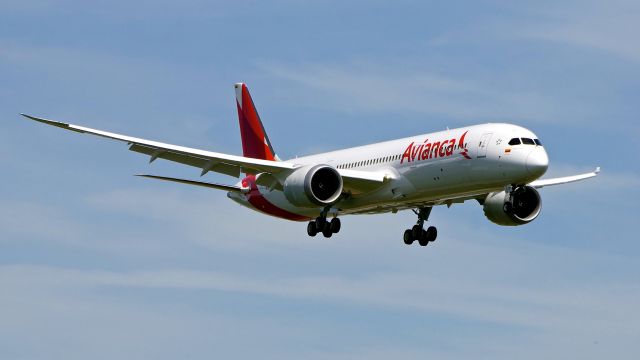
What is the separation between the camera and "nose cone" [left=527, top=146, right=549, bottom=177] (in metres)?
55.7

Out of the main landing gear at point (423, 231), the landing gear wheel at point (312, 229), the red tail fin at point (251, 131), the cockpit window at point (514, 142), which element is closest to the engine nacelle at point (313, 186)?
the landing gear wheel at point (312, 229)

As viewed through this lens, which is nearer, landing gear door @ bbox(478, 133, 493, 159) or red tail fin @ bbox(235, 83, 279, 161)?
landing gear door @ bbox(478, 133, 493, 159)

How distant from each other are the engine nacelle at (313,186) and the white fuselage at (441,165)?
202 centimetres

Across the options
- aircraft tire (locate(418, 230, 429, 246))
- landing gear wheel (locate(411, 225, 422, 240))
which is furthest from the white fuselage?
aircraft tire (locate(418, 230, 429, 246))

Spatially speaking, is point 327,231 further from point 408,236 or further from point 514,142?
point 514,142

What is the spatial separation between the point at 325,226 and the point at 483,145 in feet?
31.1

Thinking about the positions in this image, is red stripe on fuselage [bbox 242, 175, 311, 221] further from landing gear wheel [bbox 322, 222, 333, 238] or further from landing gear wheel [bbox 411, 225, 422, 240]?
landing gear wheel [bbox 411, 225, 422, 240]

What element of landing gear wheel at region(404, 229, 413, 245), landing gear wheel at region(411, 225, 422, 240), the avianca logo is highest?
the avianca logo

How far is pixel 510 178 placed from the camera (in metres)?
56.3

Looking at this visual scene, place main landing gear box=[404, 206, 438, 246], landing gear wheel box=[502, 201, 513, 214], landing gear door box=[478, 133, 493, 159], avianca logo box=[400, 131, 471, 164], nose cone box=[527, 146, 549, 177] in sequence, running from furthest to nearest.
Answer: main landing gear box=[404, 206, 438, 246], avianca logo box=[400, 131, 471, 164], landing gear wheel box=[502, 201, 513, 214], landing gear door box=[478, 133, 493, 159], nose cone box=[527, 146, 549, 177]

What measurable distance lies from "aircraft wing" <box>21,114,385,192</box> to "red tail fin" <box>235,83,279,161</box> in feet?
31.8

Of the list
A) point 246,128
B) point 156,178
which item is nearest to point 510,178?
point 156,178

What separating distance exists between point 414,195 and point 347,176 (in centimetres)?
319

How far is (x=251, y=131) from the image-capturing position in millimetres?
75062
